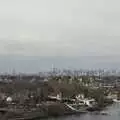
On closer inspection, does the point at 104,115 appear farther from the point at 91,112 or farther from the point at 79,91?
the point at 79,91

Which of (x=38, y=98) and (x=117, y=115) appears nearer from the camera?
(x=117, y=115)

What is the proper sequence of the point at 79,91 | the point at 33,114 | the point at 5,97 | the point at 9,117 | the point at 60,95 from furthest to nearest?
the point at 79,91 → the point at 60,95 → the point at 5,97 → the point at 33,114 → the point at 9,117

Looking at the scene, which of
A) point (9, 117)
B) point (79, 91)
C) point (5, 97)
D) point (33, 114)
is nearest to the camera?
point (9, 117)

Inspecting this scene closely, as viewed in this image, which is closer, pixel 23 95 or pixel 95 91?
pixel 23 95

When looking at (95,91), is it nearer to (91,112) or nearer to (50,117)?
(91,112)

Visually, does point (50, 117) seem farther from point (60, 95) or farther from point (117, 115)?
point (60, 95)

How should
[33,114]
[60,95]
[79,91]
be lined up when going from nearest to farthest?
[33,114] < [60,95] < [79,91]

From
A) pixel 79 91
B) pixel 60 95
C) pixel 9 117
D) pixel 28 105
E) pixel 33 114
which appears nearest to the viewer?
pixel 9 117

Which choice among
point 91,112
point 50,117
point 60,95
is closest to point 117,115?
point 91,112

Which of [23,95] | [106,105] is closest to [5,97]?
[23,95]
